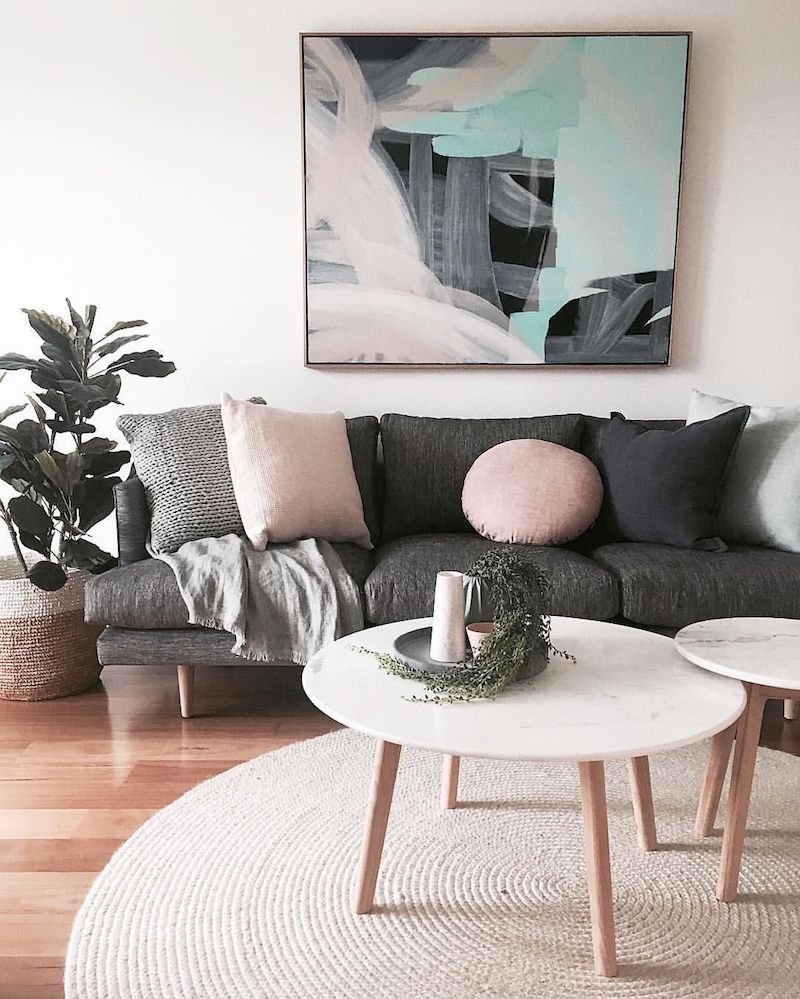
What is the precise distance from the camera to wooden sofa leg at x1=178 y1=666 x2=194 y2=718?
105 inches

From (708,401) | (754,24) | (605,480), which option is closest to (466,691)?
(605,480)

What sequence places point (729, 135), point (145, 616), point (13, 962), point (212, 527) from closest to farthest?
point (13, 962) < point (145, 616) < point (212, 527) < point (729, 135)

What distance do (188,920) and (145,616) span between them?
1.04 meters

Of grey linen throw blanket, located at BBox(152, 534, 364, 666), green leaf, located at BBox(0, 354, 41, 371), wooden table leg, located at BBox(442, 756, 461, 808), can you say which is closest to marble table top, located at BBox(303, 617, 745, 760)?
wooden table leg, located at BBox(442, 756, 461, 808)

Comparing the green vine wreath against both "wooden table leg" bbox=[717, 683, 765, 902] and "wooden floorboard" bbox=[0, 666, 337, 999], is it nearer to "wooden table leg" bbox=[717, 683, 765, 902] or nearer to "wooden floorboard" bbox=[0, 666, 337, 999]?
"wooden table leg" bbox=[717, 683, 765, 902]

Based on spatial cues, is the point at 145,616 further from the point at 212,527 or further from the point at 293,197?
the point at 293,197

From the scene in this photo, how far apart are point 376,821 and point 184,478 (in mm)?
1512

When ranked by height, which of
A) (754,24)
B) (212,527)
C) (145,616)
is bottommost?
(145,616)

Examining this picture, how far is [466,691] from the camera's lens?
1.63 metres

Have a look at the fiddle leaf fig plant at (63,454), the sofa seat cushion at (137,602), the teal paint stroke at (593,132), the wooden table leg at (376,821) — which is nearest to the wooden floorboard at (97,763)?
the sofa seat cushion at (137,602)

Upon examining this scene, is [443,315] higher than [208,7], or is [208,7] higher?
[208,7]

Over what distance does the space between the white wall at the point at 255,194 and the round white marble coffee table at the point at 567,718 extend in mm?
1822

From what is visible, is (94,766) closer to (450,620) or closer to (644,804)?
(450,620)

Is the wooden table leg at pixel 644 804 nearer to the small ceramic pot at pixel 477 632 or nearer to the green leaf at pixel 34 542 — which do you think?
the small ceramic pot at pixel 477 632
